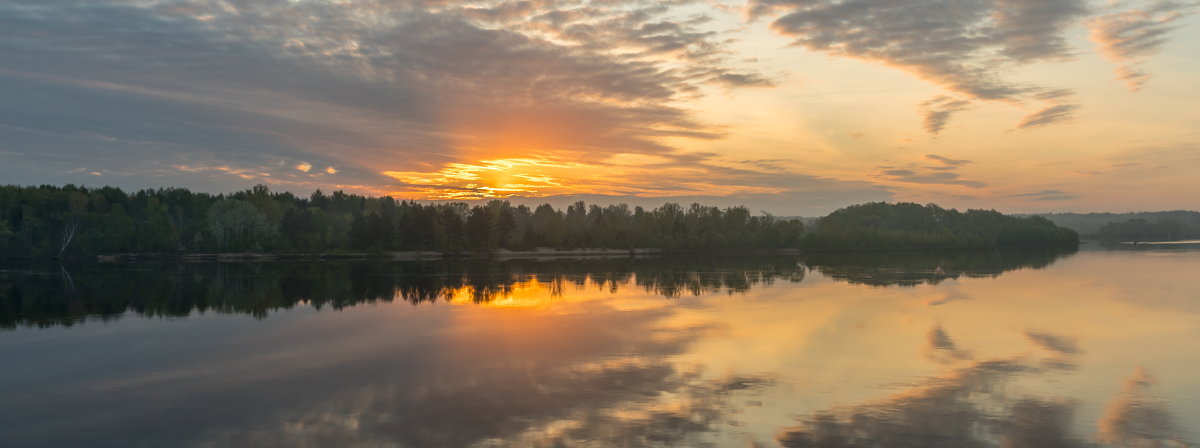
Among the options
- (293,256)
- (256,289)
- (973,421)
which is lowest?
(256,289)

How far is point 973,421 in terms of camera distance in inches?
642

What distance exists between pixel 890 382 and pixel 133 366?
80.1 ft

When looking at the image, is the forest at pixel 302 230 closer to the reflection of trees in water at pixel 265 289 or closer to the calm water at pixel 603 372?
the reflection of trees in water at pixel 265 289

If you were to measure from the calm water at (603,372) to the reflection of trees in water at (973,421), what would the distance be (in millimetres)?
80

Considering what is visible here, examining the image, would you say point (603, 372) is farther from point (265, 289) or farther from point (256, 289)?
point (256, 289)

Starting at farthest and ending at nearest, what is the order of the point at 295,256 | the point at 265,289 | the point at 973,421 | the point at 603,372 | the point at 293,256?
1. the point at 293,256
2. the point at 295,256
3. the point at 265,289
4. the point at 603,372
5. the point at 973,421

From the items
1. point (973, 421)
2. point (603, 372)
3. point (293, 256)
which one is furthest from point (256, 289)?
point (293, 256)

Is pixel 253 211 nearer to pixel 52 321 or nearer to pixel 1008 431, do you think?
pixel 52 321

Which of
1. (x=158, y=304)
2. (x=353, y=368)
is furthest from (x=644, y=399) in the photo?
(x=158, y=304)

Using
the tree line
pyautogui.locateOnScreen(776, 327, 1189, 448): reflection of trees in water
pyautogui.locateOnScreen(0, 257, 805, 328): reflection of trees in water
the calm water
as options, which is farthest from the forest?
pyautogui.locateOnScreen(776, 327, 1189, 448): reflection of trees in water

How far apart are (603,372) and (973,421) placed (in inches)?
409

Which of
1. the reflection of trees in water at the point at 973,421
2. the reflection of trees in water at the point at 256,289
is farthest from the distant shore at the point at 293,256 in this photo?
the reflection of trees in water at the point at 973,421

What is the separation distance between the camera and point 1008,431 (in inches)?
612

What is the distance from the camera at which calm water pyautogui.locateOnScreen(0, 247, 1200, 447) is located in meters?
15.6
